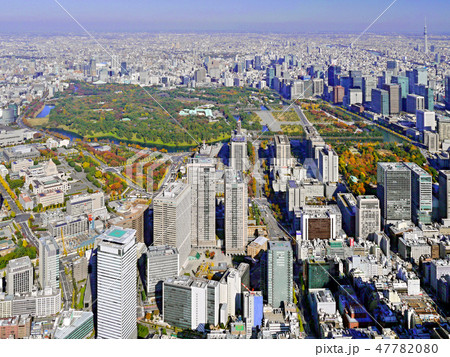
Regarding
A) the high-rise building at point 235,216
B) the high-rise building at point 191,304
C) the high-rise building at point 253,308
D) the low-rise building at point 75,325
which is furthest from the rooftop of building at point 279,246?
the low-rise building at point 75,325

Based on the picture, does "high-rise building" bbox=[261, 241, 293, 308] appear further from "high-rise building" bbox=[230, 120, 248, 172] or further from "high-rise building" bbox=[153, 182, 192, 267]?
"high-rise building" bbox=[230, 120, 248, 172]

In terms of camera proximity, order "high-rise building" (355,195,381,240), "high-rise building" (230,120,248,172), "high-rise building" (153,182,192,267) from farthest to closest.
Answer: "high-rise building" (230,120,248,172) → "high-rise building" (355,195,381,240) → "high-rise building" (153,182,192,267)

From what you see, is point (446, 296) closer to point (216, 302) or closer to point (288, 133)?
point (216, 302)

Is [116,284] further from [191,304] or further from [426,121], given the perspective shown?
[426,121]

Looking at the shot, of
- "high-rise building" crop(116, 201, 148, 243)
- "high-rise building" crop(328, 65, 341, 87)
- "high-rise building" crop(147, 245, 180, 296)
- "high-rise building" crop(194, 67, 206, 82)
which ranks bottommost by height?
"high-rise building" crop(147, 245, 180, 296)

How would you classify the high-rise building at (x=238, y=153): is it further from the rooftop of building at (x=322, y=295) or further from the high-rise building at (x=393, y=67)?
the high-rise building at (x=393, y=67)

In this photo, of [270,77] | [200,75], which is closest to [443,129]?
[270,77]

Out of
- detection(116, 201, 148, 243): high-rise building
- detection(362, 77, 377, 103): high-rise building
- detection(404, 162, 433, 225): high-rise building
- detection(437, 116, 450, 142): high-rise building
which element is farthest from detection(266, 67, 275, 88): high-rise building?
detection(116, 201, 148, 243): high-rise building
